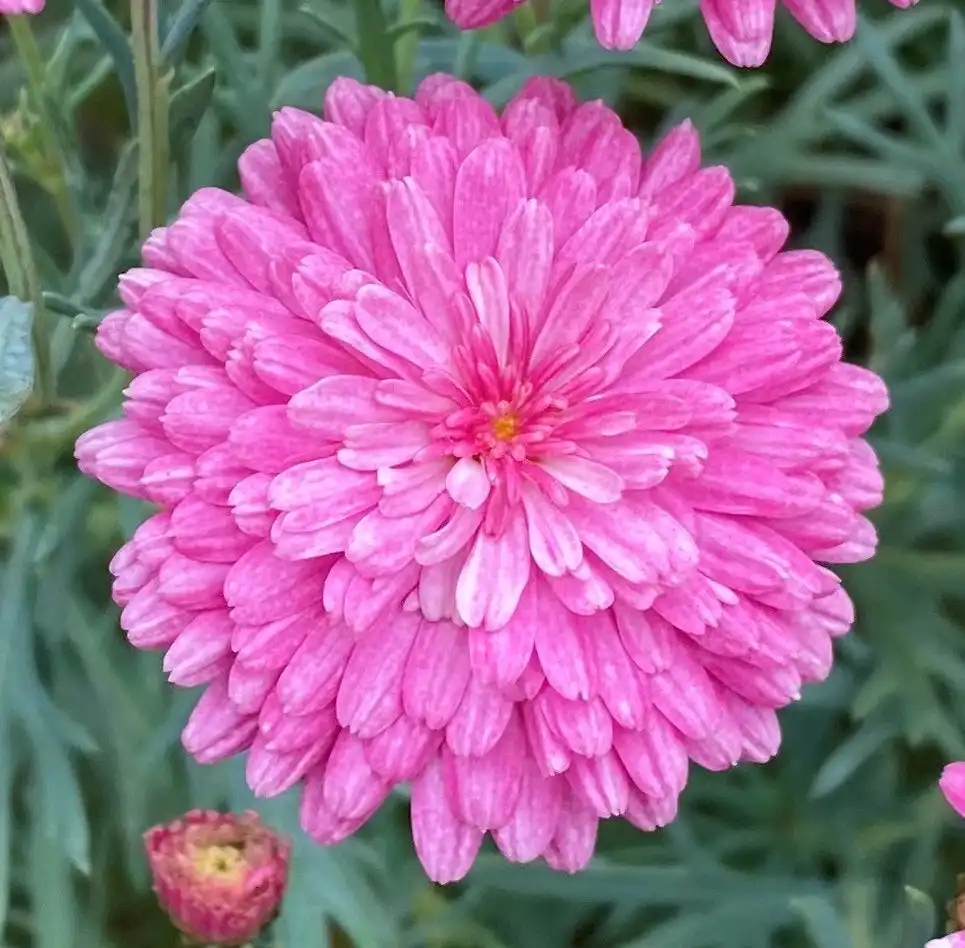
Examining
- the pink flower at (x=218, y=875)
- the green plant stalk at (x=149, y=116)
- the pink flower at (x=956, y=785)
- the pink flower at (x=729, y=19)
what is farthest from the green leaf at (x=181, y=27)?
the pink flower at (x=956, y=785)

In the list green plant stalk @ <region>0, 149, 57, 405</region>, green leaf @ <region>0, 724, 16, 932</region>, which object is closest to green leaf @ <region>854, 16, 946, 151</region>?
green plant stalk @ <region>0, 149, 57, 405</region>

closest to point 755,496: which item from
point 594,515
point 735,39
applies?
point 594,515

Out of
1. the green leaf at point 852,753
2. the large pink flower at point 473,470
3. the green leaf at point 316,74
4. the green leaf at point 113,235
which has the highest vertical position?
the green leaf at point 316,74

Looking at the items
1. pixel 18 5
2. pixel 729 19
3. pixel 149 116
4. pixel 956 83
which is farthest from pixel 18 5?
pixel 956 83

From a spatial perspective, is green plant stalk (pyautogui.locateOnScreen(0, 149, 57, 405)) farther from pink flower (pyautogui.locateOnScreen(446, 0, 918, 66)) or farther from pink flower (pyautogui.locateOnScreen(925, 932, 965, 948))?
pink flower (pyautogui.locateOnScreen(925, 932, 965, 948))

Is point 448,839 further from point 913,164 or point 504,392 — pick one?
point 913,164

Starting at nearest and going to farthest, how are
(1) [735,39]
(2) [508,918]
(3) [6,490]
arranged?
1. (1) [735,39]
2. (3) [6,490]
3. (2) [508,918]

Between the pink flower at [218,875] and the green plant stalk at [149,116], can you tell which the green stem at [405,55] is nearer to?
the green plant stalk at [149,116]

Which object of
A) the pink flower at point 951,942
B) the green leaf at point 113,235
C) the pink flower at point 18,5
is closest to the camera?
the pink flower at point 18,5
